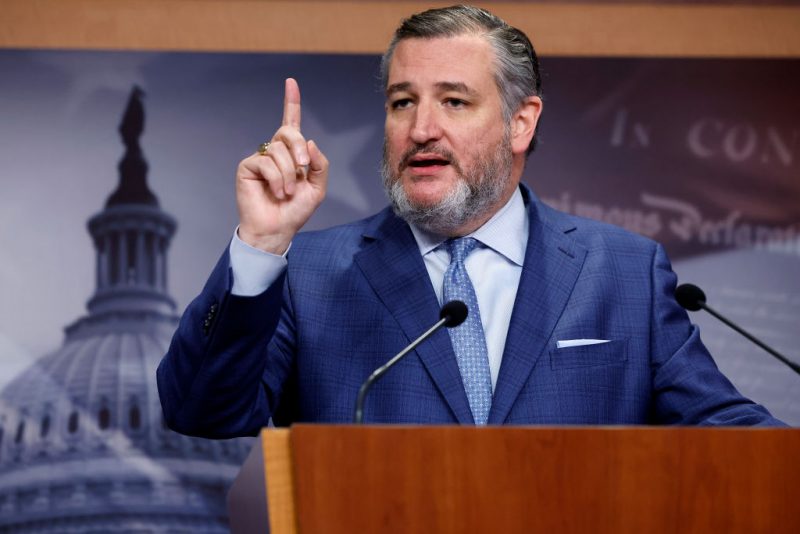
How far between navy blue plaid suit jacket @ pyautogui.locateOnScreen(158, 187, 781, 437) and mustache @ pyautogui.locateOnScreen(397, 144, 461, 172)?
14 cm

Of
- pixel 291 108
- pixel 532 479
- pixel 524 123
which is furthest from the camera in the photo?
pixel 524 123

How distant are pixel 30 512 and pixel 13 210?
34.0 inches

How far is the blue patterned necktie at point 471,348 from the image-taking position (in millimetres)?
2049

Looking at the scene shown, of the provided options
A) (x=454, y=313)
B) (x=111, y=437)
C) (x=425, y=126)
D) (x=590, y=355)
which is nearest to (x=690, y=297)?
(x=590, y=355)

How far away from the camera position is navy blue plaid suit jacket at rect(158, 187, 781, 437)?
191 cm

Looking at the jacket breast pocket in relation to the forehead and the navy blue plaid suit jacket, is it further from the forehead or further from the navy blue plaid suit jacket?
the forehead

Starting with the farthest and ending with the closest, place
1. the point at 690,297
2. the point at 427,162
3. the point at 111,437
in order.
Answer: the point at 111,437, the point at 427,162, the point at 690,297

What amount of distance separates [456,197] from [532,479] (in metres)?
0.93

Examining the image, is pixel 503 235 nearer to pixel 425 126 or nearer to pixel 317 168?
pixel 425 126

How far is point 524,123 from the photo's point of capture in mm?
2424

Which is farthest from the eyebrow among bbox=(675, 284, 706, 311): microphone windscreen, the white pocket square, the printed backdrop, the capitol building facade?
the capitol building facade

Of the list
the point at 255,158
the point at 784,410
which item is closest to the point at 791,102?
the point at 784,410

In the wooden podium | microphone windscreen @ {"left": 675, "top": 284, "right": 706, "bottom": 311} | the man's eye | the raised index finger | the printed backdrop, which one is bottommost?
the wooden podium

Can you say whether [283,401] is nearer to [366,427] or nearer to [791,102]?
[366,427]
